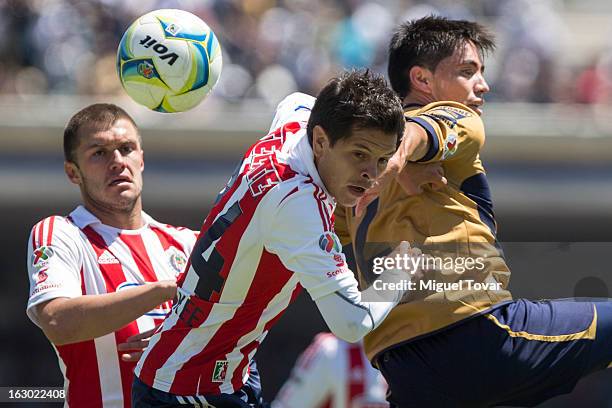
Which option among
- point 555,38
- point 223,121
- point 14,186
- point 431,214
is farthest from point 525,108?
point 431,214

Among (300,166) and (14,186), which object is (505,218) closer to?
(14,186)

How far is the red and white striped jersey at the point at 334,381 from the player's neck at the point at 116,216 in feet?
4.18

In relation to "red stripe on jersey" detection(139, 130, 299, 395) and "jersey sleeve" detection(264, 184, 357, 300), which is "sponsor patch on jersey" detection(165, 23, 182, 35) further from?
"jersey sleeve" detection(264, 184, 357, 300)

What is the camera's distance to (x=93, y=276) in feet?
17.6

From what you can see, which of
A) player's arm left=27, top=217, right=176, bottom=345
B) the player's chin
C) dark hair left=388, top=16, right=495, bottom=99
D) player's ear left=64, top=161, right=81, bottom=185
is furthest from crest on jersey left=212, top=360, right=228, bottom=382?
dark hair left=388, top=16, right=495, bottom=99

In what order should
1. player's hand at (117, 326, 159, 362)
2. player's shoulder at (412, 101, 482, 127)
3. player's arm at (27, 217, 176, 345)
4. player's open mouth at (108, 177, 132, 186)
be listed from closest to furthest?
player's shoulder at (412, 101, 482, 127)
player's arm at (27, 217, 176, 345)
player's hand at (117, 326, 159, 362)
player's open mouth at (108, 177, 132, 186)

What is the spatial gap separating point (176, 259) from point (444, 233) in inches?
59.5

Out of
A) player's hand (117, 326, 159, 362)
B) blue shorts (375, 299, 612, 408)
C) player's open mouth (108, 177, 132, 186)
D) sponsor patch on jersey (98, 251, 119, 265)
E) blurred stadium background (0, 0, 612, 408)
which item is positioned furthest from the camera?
blurred stadium background (0, 0, 612, 408)

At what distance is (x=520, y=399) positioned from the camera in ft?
15.6

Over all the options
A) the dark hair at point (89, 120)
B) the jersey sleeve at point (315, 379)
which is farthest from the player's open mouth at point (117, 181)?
the jersey sleeve at point (315, 379)

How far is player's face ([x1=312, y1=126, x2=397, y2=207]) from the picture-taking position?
14.1ft

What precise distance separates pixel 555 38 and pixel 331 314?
29.2ft

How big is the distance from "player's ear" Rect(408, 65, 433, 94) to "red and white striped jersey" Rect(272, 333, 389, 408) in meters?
1.24

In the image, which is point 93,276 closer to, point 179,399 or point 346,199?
point 179,399
